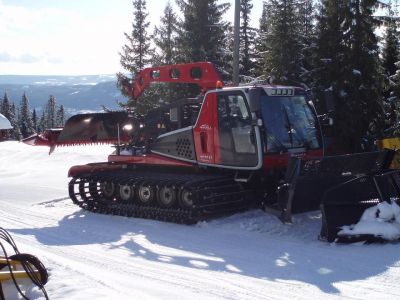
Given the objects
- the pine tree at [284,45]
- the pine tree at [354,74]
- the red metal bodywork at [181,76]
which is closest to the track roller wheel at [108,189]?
the red metal bodywork at [181,76]

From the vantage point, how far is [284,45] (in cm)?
2359

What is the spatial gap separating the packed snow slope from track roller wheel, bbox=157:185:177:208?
481 millimetres

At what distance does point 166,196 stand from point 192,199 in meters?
1.03

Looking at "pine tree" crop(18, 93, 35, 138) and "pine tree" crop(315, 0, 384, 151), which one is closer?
"pine tree" crop(315, 0, 384, 151)

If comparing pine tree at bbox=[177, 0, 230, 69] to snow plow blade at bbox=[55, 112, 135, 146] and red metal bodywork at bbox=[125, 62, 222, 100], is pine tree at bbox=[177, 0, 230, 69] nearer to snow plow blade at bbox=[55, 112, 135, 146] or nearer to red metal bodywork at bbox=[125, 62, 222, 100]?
red metal bodywork at bbox=[125, 62, 222, 100]

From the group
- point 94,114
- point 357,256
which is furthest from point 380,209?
point 94,114

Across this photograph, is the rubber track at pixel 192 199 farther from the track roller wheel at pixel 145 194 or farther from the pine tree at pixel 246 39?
the pine tree at pixel 246 39

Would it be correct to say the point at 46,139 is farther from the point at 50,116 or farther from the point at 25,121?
the point at 50,116

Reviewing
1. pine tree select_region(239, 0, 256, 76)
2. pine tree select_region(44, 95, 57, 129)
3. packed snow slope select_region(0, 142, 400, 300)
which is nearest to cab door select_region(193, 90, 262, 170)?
packed snow slope select_region(0, 142, 400, 300)

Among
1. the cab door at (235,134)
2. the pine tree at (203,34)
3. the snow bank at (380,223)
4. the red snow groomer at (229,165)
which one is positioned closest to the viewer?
the snow bank at (380,223)

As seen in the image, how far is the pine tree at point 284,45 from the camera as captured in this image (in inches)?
927

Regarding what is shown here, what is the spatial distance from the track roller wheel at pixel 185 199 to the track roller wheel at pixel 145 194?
869 millimetres

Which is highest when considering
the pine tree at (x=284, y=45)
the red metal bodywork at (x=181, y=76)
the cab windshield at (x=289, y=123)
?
the pine tree at (x=284, y=45)

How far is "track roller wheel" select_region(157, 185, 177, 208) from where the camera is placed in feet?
34.4
